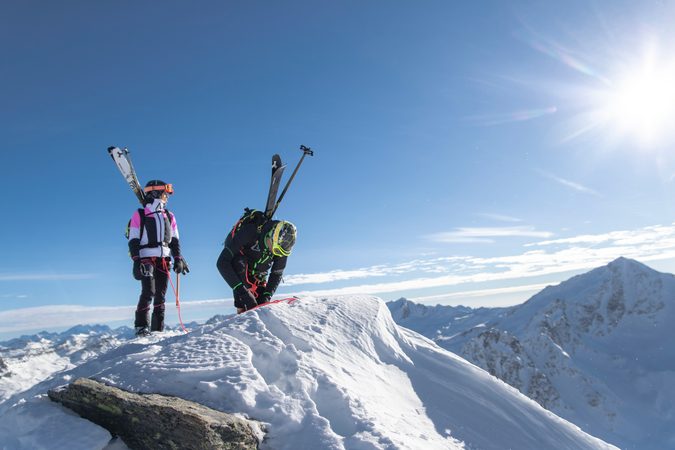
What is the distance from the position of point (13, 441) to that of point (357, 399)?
3.69 m

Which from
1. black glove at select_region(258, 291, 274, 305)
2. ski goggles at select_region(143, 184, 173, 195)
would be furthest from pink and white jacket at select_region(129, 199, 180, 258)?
black glove at select_region(258, 291, 274, 305)

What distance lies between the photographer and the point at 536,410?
7.36 meters

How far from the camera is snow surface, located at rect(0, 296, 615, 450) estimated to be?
4.71 metres

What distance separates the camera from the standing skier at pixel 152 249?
996 cm

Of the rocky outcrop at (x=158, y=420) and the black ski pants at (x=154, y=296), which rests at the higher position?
the black ski pants at (x=154, y=296)

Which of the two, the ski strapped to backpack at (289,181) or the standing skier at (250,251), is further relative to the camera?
the ski strapped to backpack at (289,181)

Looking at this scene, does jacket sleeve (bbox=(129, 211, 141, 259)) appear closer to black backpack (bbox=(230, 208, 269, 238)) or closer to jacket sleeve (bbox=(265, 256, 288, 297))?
black backpack (bbox=(230, 208, 269, 238))

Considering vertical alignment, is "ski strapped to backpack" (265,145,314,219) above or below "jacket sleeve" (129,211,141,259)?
above

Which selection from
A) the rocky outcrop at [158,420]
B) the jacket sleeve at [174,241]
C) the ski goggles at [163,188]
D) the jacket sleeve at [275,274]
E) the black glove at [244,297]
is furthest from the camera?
the jacket sleeve at [174,241]

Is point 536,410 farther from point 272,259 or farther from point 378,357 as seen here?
point 272,259

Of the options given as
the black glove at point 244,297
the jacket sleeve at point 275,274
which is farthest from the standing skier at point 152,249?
the jacket sleeve at point 275,274

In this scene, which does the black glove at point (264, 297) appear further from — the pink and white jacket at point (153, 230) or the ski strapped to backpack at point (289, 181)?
the pink and white jacket at point (153, 230)

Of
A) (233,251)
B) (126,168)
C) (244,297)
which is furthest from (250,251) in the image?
(126,168)

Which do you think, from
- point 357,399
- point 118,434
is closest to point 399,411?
point 357,399
